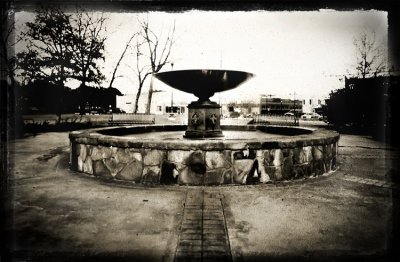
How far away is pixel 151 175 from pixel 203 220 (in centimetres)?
174

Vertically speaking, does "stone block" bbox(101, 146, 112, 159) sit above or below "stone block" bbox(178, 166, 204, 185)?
above

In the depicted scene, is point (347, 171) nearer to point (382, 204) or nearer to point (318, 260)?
point (382, 204)

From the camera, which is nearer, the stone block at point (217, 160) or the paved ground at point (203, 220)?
the paved ground at point (203, 220)

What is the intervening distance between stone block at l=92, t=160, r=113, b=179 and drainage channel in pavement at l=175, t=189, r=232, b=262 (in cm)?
168

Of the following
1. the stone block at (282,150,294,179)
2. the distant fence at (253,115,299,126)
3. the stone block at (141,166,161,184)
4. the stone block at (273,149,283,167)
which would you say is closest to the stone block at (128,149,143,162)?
the stone block at (141,166,161,184)

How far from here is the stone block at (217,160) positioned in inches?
179

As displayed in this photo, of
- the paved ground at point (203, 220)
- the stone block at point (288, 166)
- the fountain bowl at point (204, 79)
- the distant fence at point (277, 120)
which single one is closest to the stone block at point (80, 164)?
the paved ground at point (203, 220)

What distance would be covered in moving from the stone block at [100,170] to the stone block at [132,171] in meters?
0.23

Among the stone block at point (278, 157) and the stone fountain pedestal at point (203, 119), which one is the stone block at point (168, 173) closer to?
the stone block at point (278, 157)

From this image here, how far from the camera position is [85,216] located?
327 cm

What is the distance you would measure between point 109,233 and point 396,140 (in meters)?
10.7

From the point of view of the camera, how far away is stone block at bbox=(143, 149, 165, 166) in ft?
15.2

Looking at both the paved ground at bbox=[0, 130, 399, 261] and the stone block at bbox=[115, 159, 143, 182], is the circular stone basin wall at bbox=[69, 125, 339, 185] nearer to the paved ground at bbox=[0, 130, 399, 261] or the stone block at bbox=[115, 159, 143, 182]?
the stone block at bbox=[115, 159, 143, 182]

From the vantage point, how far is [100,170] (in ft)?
16.4
